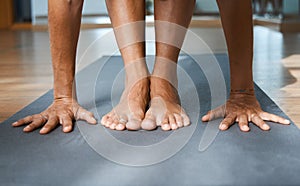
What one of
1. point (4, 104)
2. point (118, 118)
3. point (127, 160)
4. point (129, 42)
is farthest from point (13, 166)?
point (4, 104)

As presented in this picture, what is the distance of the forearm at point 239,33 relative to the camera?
136 centimetres

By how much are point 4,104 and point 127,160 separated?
2.66ft

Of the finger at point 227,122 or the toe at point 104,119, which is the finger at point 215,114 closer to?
the finger at point 227,122

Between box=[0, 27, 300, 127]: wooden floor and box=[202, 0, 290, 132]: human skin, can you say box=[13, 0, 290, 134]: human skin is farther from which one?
box=[0, 27, 300, 127]: wooden floor

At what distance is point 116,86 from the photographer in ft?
6.19

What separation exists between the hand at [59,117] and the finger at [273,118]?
0.46 m

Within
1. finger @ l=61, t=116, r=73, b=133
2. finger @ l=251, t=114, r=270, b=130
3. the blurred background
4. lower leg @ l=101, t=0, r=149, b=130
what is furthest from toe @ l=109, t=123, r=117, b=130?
the blurred background

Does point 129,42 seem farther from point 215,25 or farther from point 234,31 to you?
point 215,25

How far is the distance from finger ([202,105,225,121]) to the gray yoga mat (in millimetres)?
27

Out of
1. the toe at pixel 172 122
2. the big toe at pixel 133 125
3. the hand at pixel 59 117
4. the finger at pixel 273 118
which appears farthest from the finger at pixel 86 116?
the finger at pixel 273 118

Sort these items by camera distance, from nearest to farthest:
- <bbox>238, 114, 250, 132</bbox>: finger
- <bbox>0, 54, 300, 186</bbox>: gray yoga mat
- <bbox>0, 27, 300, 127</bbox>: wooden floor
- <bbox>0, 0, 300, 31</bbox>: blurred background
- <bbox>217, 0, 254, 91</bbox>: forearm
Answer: <bbox>0, 54, 300, 186</bbox>: gray yoga mat < <bbox>238, 114, 250, 132</bbox>: finger < <bbox>217, 0, 254, 91</bbox>: forearm < <bbox>0, 27, 300, 127</bbox>: wooden floor < <bbox>0, 0, 300, 31</bbox>: blurred background

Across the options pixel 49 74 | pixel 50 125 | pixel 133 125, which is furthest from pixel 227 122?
pixel 49 74

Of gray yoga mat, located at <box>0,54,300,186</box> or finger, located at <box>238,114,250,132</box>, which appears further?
finger, located at <box>238,114,250,132</box>

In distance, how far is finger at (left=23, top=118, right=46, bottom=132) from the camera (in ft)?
4.23
